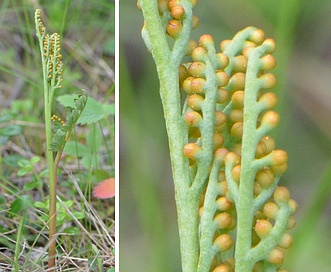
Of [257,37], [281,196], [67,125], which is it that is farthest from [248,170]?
[67,125]

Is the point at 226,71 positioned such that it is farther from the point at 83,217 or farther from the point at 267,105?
the point at 83,217

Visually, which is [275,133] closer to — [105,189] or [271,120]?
[271,120]

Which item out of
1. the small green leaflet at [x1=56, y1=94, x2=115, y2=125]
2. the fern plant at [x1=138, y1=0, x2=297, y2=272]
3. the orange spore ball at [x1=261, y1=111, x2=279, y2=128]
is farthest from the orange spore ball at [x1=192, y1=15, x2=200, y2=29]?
the small green leaflet at [x1=56, y1=94, x2=115, y2=125]

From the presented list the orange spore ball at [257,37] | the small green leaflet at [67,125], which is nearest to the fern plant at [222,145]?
A: the orange spore ball at [257,37]

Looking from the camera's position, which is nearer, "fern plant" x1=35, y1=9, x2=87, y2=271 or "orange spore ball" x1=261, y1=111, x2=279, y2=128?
"orange spore ball" x1=261, y1=111, x2=279, y2=128

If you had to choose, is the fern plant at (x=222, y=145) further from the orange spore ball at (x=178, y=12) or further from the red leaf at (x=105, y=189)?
the red leaf at (x=105, y=189)

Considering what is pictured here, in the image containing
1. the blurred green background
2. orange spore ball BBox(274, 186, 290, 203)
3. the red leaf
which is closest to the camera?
orange spore ball BBox(274, 186, 290, 203)

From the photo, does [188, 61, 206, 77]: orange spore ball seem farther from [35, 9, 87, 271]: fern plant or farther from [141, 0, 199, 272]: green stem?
[35, 9, 87, 271]: fern plant
